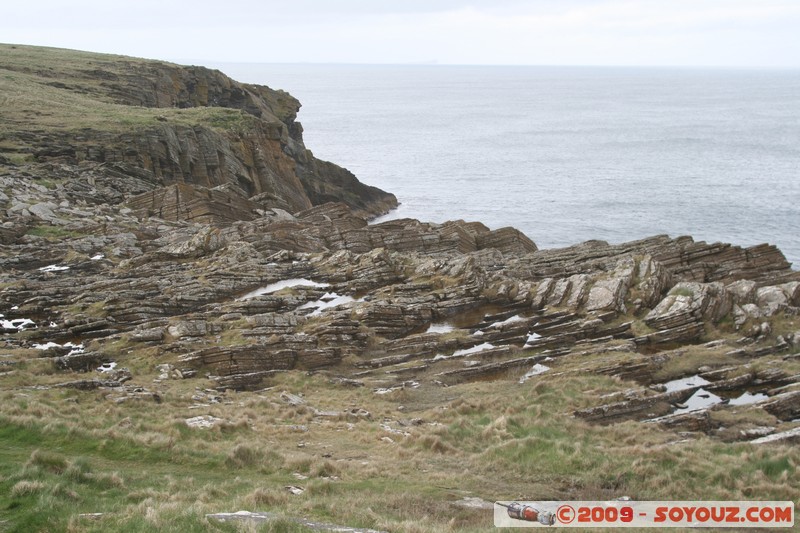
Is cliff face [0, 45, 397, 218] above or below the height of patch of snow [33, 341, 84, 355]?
above

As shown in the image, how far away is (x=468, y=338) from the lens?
35.3 metres

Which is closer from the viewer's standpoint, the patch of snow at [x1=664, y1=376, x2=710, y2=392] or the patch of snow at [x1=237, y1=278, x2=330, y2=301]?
the patch of snow at [x1=664, y1=376, x2=710, y2=392]

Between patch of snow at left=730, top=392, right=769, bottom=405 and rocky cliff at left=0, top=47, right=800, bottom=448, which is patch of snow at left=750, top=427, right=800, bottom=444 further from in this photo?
patch of snow at left=730, top=392, right=769, bottom=405

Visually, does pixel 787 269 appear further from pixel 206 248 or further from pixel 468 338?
pixel 206 248

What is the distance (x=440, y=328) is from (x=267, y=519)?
23.0 meters

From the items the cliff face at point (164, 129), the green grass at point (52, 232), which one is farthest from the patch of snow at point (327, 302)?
the cliff face at point (164, 129)

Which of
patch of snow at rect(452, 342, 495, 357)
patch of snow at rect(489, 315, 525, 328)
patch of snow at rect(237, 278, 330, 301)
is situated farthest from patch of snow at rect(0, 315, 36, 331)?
patch of snow at rect(489, 315, 525, 328)

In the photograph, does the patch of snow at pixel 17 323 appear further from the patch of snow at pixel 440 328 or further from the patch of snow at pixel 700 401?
the patch of snow at pixel 700 401

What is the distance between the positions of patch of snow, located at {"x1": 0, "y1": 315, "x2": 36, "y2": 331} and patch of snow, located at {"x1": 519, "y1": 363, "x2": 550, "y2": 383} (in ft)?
75.5

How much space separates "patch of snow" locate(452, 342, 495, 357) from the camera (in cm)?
3444

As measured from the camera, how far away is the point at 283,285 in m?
41.8

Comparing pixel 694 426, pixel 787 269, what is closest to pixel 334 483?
pixel 694 426

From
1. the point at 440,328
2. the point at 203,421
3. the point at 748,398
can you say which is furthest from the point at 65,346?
the point at 748,398

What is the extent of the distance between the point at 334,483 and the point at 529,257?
106 feet
